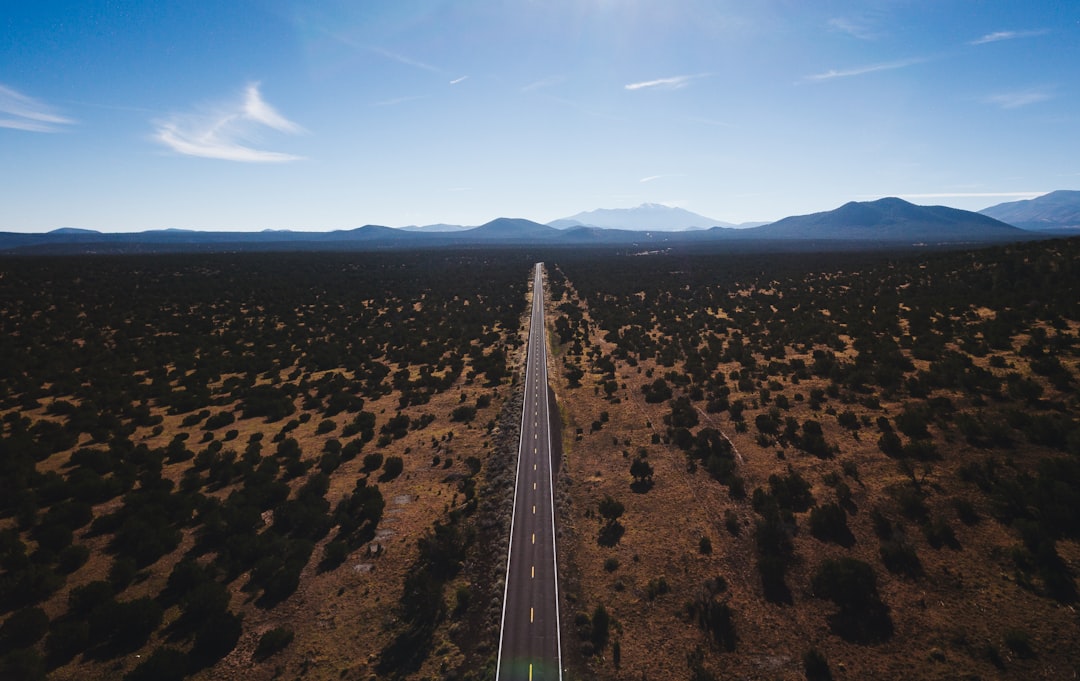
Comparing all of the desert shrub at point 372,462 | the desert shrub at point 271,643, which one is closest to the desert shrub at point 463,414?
the desert shrub at point 372,462

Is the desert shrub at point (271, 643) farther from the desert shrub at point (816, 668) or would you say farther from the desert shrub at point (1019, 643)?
the desert shrub at point (1019, 643)

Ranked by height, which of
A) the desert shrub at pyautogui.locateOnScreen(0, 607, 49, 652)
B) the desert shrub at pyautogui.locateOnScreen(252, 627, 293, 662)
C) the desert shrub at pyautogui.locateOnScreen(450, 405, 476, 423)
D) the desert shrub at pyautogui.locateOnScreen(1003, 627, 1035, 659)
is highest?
the desert shrub at pyautogui.locateOnScreen(450, 405, 476, 423)

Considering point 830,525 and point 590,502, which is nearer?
point 830,525

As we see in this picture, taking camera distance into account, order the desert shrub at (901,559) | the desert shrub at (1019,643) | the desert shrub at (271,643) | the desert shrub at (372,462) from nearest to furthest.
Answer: the desert shrub at (1019,643)
the desert shrub at (271,643)
the desert shrub at (901,559)
the desert shrub at (372,462)

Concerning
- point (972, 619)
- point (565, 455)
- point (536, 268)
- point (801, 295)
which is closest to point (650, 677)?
point (972, 619)

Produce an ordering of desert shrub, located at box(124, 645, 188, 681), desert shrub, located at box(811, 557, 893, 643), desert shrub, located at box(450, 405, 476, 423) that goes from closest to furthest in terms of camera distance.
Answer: desert shrub, located at box(124, 645, 188, 681) < desert shrub, located at box(811, 557, 893, 643) < desert shrub, located at box(450, 405, 476, 423)

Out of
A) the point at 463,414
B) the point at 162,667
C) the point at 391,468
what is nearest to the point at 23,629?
the point at 162,667

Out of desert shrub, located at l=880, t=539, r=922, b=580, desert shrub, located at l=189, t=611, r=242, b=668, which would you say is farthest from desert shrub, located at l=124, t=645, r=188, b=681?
desert shrub, located at l=880, t=539, r=922, b=580

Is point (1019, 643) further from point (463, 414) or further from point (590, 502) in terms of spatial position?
point (463, 414)

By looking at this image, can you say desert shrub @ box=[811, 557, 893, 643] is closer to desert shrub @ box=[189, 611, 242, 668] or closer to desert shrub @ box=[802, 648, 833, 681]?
desert shrub @ box=[802, 648, 833, 681]
